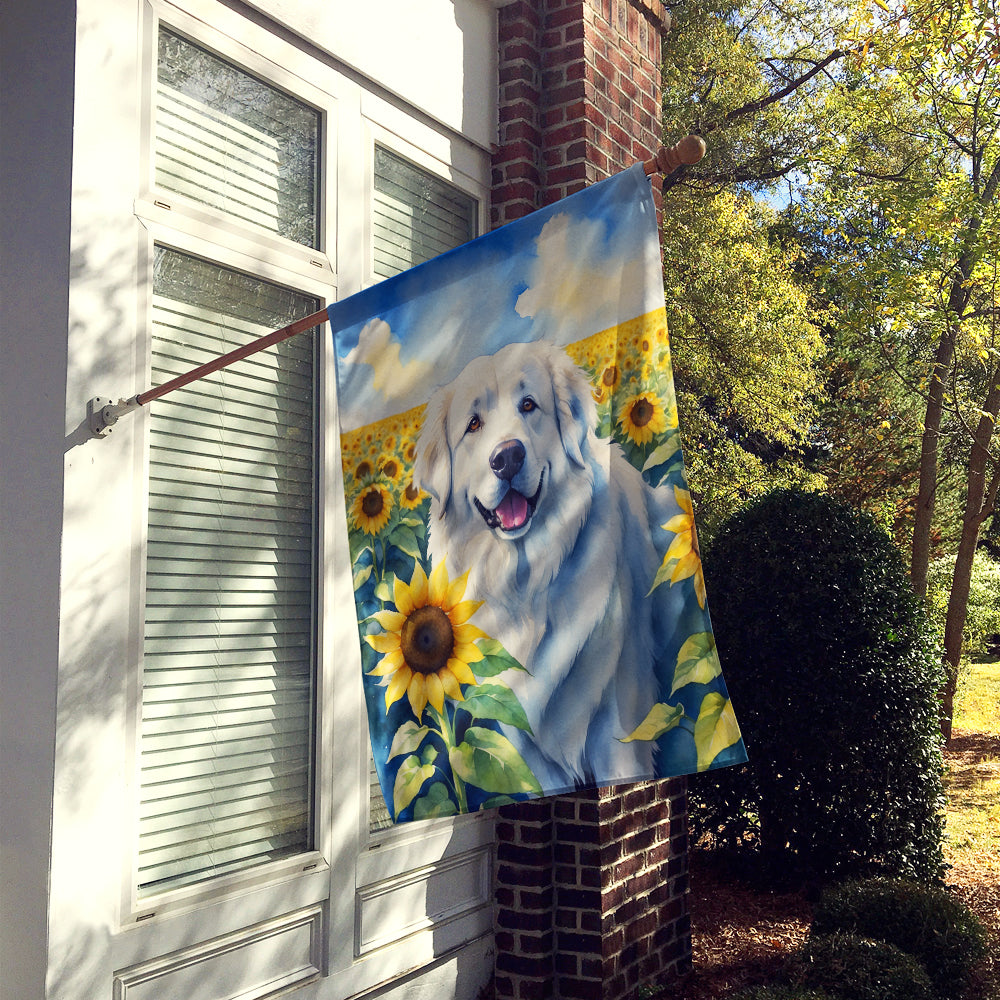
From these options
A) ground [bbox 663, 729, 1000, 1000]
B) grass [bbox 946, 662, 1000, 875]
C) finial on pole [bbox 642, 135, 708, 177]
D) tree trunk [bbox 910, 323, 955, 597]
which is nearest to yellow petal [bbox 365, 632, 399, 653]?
finial on pole [bbox 642, 135, 708, 177]

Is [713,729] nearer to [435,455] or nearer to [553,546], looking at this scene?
[553,546]

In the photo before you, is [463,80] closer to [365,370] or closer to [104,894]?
[365,370]

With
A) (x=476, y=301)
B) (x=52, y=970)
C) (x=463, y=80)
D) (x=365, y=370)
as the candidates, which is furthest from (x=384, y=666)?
(x=463, y=80)

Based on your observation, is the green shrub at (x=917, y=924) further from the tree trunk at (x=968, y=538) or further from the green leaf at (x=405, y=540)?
the tree trunk at (x=968, y=538)

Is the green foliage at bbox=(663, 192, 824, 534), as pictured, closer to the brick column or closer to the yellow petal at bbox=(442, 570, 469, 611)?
the brick column

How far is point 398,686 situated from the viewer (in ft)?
7.84

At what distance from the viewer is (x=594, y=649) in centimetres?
235

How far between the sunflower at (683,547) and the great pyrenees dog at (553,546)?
30mm

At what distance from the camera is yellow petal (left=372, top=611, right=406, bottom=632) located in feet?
7.94

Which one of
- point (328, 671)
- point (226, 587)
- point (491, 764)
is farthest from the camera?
point (328, 671)

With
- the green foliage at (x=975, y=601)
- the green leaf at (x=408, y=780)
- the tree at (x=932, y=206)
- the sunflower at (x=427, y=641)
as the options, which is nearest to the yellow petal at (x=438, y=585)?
the sunflower at (x=427, y=641)

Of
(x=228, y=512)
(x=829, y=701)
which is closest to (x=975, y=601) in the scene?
(x=829, y=701)

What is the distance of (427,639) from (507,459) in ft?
1.55

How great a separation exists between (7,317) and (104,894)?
1.65 meters
